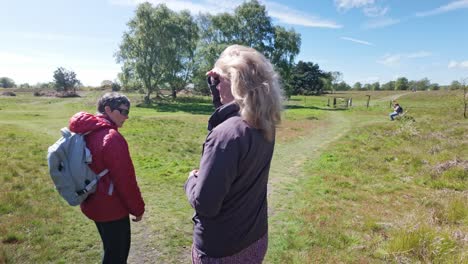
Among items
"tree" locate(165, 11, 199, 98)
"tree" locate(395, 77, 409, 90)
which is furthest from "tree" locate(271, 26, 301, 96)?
"tree" locate(395, 77, 409, 90)

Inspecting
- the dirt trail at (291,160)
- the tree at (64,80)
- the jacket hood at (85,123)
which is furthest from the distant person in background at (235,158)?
the tree at (64,80)

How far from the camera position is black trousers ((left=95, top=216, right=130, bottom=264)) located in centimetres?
352

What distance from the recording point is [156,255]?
5141 millimetres

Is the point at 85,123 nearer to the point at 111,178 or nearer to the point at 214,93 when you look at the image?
the point at 111,178

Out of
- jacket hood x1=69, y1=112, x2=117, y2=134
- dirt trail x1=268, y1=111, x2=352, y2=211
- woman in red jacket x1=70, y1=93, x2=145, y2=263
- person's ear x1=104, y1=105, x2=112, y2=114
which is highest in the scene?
person's ear x1=104, y1=105, x2=112, y2=114

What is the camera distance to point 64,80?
75.1 meters

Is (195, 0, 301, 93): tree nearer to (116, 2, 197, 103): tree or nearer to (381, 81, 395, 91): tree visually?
(116, 2, 197, 103): tree

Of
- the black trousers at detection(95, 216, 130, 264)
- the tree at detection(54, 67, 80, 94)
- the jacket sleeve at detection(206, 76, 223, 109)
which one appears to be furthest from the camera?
the tree at detection(54, 67, 80, 94)

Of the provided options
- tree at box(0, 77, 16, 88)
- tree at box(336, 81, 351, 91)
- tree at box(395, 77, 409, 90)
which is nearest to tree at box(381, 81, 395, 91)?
tree at box(395, 77, 409, 90)

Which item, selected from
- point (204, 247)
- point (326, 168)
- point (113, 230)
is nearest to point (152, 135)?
point (326, 168)

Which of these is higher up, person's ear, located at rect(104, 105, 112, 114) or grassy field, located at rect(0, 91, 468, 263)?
person's ear, located at rect(104, 105, 112, 114)

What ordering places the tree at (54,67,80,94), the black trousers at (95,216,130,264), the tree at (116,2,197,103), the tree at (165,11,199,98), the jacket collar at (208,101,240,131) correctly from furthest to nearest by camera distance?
the tree at (54,67,80,94)
the tree at (165,11,199,98)
the tree at (116,2,197,103)
the black trousers at (95,216,130,264)
the jacket collar at (208,101,240,131)

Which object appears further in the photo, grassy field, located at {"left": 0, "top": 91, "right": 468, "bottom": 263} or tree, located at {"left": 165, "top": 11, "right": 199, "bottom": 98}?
tree, located at {"left": 165, "top": 11, "right": 199, "bottom": 98}

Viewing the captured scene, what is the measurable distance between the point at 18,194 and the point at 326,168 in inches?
359
